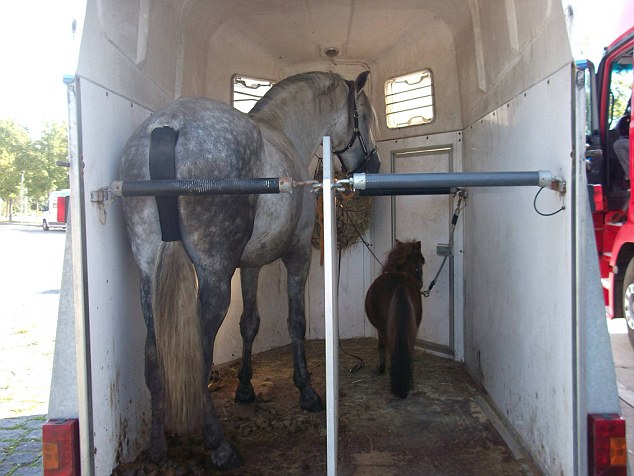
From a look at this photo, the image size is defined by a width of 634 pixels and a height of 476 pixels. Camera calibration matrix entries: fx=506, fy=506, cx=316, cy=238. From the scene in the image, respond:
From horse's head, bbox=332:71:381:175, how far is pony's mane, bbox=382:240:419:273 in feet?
2.44

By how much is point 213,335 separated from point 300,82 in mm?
2241

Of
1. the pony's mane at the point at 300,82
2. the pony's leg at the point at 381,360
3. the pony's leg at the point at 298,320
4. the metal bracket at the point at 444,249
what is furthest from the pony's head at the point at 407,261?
the pony's mane at the point at 300,82

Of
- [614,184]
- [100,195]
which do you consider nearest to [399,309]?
[100,195]

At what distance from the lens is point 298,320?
380 centimetres

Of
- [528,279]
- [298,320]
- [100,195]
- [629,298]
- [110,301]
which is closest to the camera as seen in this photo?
[100,195]

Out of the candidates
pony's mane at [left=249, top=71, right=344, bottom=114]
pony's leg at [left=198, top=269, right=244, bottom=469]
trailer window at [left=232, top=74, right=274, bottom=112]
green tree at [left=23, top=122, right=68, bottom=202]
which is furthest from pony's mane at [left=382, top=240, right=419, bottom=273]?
green tree at [left=23, top=122, right=68, bottom=202]

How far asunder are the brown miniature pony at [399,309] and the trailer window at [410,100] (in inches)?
52.7

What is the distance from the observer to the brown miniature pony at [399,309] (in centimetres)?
364

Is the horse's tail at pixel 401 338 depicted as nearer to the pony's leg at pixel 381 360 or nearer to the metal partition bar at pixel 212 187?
the pony's leg at pixel 381 360

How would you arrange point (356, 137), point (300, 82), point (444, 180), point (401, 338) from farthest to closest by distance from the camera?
point (356, 137), point (300, 82), point (401, 338), point (444, 180)

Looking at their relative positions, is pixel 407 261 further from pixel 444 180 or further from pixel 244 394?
pixel 444 180

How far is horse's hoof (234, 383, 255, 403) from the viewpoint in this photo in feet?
12.6

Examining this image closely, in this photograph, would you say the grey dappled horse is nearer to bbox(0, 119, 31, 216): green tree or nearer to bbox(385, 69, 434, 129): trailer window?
bbox(385, 69, 434, 129): trailer window

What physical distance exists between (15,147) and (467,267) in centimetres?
3744
